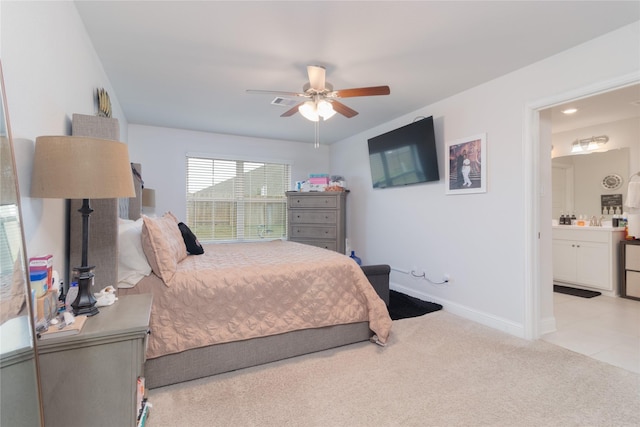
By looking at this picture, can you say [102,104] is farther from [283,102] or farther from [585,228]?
[585,228]

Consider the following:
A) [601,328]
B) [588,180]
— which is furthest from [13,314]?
[588,180]

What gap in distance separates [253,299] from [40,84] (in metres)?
1.59

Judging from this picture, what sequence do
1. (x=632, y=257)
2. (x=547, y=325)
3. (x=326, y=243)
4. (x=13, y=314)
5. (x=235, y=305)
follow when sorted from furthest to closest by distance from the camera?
1. (x=326, y=243)
2. (x=632, y=257)
3. (x=547, y=325)
4. (x=235, y=305)
5. (x=13, y=314)

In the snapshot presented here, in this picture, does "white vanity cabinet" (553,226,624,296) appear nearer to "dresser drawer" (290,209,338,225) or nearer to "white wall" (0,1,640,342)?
"white wall" (0,1,640,342)

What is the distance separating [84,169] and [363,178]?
160 inches

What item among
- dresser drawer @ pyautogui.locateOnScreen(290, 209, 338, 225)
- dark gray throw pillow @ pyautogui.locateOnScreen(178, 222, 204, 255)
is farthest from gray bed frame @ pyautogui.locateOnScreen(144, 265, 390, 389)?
dresser drawer @ pyautogui.locateOnScreen(290, 209, 338, 225)

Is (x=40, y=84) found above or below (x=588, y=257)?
above

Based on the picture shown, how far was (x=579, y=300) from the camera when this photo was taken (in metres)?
3.87

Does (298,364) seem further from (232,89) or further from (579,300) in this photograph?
(579,300)

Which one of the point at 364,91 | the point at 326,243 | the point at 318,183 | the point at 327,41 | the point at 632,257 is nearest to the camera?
the point at 327,41

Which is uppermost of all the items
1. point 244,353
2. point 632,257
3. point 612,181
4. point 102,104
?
point 102,104

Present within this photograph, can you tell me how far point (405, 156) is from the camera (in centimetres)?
387

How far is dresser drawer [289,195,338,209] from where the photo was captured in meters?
4.83

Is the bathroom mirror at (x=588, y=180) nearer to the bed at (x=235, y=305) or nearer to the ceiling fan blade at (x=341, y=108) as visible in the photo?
the ceiling fan blade at (x=341, y=108)
